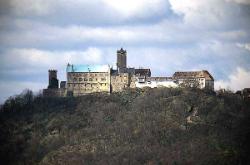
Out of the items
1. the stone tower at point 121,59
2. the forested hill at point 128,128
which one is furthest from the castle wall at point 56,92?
the stone tower at point 121,59

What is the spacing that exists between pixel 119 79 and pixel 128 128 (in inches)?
292

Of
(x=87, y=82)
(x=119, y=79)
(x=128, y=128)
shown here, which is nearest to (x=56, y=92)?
(x=87, y=82)

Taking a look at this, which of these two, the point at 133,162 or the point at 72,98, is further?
the point at 72,98

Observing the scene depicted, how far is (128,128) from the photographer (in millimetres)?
124938

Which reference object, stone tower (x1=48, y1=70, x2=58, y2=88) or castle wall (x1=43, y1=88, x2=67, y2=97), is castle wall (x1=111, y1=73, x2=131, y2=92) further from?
stone tower (x1=48, y1=70, x2=58, y2=88)

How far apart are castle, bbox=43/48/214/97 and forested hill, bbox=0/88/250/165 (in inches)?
38.9

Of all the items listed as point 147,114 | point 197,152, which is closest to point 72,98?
point 147,114

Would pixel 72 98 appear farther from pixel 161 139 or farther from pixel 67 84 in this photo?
pixel 161 139

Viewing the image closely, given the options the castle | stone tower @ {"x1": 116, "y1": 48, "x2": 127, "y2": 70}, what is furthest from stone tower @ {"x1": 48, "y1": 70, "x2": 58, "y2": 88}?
stone tower @ {"x1": 116, "y1": 48, "x2": 127, "y2": 70}

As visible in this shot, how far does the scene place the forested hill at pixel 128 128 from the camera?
120 meters

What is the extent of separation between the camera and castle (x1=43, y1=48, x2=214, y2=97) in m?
128

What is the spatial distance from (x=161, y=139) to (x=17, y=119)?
70.4ft

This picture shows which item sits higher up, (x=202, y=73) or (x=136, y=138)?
(x=202, y=73)

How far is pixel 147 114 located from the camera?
127 m
